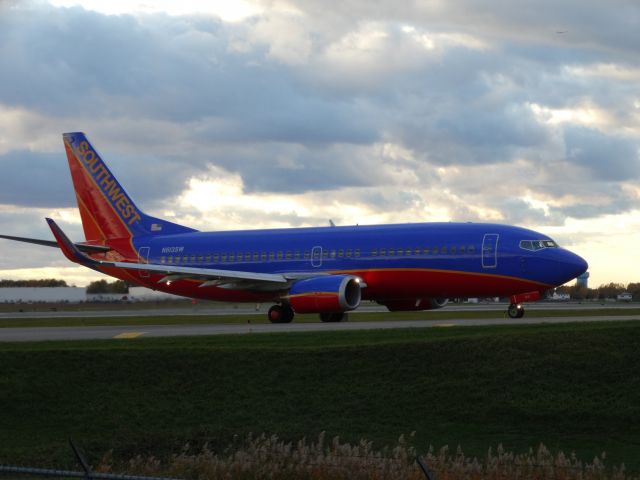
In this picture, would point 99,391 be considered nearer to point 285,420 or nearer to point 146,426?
point 146,426

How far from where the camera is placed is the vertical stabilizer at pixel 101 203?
50.4m

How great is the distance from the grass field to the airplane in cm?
1330

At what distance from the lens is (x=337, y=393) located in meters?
21.8

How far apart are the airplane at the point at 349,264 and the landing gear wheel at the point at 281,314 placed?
4 centimetres

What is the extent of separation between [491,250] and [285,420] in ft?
64.7

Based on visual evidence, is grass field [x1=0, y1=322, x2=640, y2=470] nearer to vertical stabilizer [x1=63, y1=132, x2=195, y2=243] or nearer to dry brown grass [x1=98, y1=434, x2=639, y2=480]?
dry brown grass [x1=98, y1=434, x2=639, y2=480]

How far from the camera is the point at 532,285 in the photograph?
38.5 m

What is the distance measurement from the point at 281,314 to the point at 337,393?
62.4ft

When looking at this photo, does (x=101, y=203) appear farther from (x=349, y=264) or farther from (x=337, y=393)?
(x=337, y=393)

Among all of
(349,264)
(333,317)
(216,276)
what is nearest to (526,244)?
(349,264)

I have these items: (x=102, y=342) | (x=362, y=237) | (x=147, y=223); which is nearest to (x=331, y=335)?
(x=102, y=342)

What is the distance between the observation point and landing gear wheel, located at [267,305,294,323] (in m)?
40.7

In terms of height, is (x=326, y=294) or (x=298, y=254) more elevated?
(x=298, y=254)

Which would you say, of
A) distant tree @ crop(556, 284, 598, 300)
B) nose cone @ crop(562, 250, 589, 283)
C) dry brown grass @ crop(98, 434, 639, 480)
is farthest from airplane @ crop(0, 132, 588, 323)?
distant tree @ crop(556, 284, 598, 300)
